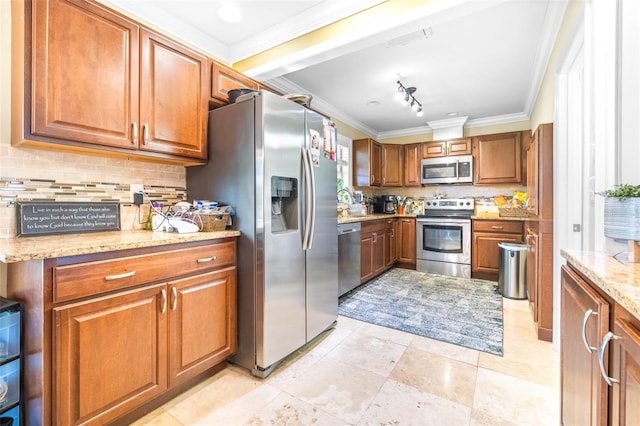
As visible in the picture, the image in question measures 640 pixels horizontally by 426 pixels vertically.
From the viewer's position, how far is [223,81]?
2137 mm

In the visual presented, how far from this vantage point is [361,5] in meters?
1.93

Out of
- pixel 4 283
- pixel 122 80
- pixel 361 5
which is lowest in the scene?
pixel 4 283

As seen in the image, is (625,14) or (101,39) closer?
(625,14)

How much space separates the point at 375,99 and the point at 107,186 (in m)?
3.19

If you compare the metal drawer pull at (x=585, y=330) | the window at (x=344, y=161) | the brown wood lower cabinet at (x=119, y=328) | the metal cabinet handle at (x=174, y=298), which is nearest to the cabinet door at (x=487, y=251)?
the window at (x=344, y=161)

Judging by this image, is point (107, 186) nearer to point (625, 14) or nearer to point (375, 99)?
point (625, 14)

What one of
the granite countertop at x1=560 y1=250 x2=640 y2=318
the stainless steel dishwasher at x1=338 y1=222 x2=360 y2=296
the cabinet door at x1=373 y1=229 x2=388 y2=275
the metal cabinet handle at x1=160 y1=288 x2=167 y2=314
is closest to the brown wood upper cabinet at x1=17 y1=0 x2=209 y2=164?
the metal cabinet handle at x1=160 y1=288 x2=167 y2=314

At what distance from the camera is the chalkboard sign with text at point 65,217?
1.50m

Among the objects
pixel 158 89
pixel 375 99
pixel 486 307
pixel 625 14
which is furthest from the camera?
pixel 375 99

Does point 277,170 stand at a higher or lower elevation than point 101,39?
lower

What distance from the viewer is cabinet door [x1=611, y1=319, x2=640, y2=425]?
0.59m

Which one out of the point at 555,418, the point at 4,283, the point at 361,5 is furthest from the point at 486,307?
the point at 4,283

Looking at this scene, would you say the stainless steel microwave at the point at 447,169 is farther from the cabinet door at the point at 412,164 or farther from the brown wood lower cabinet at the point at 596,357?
the brown wood lower cabinet at the point at 596,357

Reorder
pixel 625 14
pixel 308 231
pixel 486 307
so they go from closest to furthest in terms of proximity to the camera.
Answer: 1. pixel 625 14
2. pixel 308 231
3. pixel 486 307
